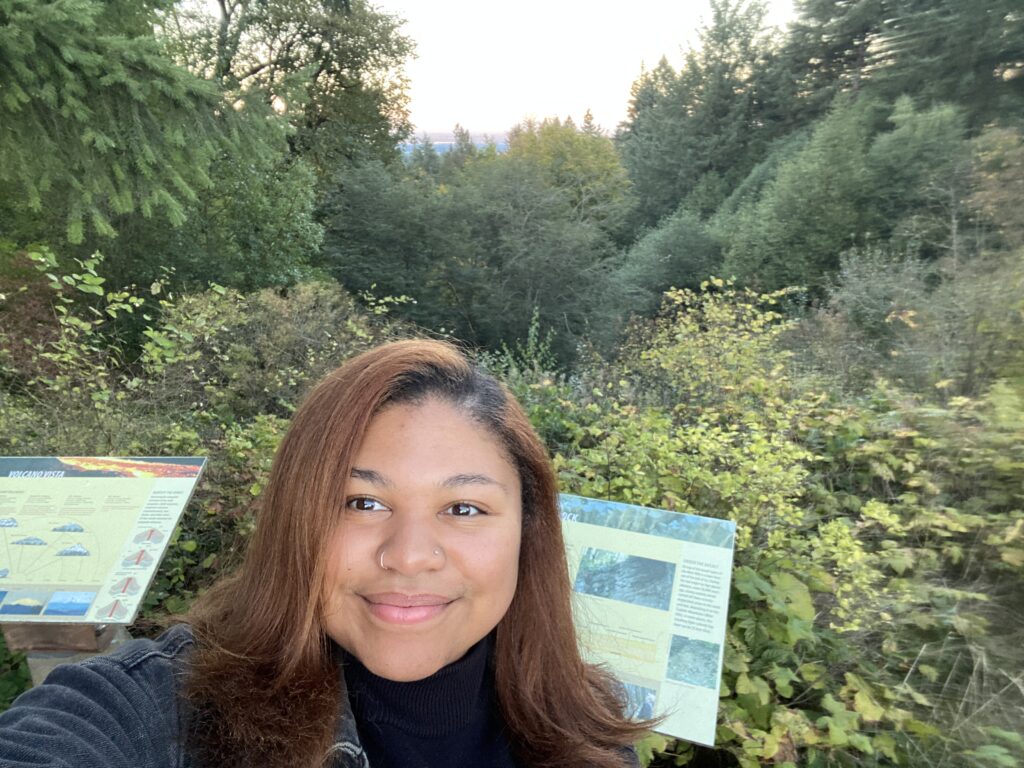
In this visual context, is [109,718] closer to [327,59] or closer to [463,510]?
[463,510]

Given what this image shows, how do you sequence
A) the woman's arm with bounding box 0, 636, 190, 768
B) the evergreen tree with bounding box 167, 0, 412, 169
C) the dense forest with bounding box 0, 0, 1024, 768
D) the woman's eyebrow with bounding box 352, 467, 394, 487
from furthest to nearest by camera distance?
the evergreen tree with bounding box 167, 0, 412, 169 < the dense forest with bounding box 0, 0, 1024, 768 < the woman's eyebrow with bounding box 352, 467, 394, 487 < the woman's arm with bounding box 0, 636, 190, 768

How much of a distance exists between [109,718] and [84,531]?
53.2 inches

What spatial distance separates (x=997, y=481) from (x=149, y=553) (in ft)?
14.5

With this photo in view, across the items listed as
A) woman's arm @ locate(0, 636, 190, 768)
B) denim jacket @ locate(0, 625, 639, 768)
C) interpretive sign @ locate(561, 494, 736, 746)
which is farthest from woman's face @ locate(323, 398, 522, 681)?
interpretive sign @ locate(561, 494, 736, 746)

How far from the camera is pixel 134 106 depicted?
15.5 ft

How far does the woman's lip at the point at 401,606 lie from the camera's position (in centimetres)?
113

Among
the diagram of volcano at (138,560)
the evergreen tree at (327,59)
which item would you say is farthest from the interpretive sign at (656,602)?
the evergreen tree at (327,59)

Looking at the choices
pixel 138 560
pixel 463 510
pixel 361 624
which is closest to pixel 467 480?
pixel 463 510

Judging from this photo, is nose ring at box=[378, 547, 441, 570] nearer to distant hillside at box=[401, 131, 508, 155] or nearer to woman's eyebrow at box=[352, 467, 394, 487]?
woman's eyebrow at box=[352, 467, 394, 487]

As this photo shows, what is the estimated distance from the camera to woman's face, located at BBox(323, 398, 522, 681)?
1.13 metres

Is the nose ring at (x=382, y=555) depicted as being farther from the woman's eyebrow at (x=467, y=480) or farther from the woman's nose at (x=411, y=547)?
the woman's eyebrow at (x=467, y=480)

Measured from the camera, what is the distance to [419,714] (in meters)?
1.23

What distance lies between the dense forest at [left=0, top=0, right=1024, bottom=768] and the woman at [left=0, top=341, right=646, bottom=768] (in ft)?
4.65

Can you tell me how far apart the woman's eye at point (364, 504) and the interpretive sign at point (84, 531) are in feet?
3.94
